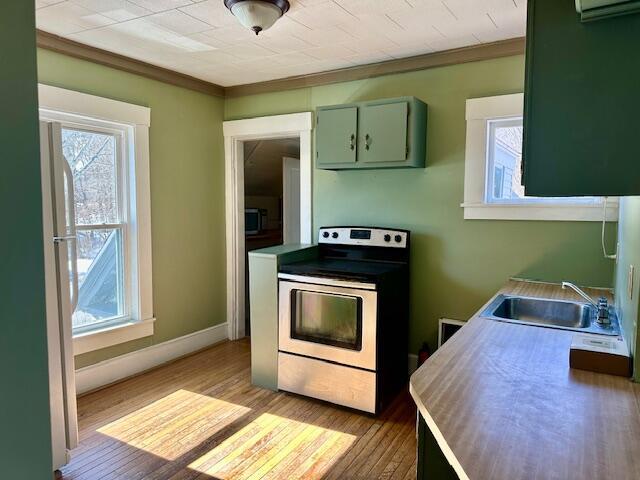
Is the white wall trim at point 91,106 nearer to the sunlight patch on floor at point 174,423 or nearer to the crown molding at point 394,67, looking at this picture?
the crown molding at point 394,67

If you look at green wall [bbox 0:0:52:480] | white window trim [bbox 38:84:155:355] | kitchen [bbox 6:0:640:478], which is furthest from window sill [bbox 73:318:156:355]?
green wall [bbox 0:0:52:480]

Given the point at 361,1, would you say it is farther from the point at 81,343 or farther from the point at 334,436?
the point at 81,343

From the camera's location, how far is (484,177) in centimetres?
298

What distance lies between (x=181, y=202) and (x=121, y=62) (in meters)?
1.15

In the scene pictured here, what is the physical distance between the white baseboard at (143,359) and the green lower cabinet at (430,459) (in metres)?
2.56

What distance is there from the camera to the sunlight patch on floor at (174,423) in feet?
8.00

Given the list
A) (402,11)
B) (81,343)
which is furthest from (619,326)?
(81,343)

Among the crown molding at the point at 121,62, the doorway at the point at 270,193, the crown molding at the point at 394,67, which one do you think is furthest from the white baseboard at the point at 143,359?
the crown molding at the point at 394,67

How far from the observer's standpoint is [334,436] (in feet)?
8.36

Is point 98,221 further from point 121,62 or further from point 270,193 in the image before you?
point 270,193

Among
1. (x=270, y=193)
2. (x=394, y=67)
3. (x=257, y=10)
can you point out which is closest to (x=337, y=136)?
(x=394, y=67)

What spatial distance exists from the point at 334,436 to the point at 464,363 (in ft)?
4.43

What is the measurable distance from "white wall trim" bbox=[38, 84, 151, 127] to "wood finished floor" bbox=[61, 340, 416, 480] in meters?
1.94

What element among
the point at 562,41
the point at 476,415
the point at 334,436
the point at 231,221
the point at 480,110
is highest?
the point at 480,110
